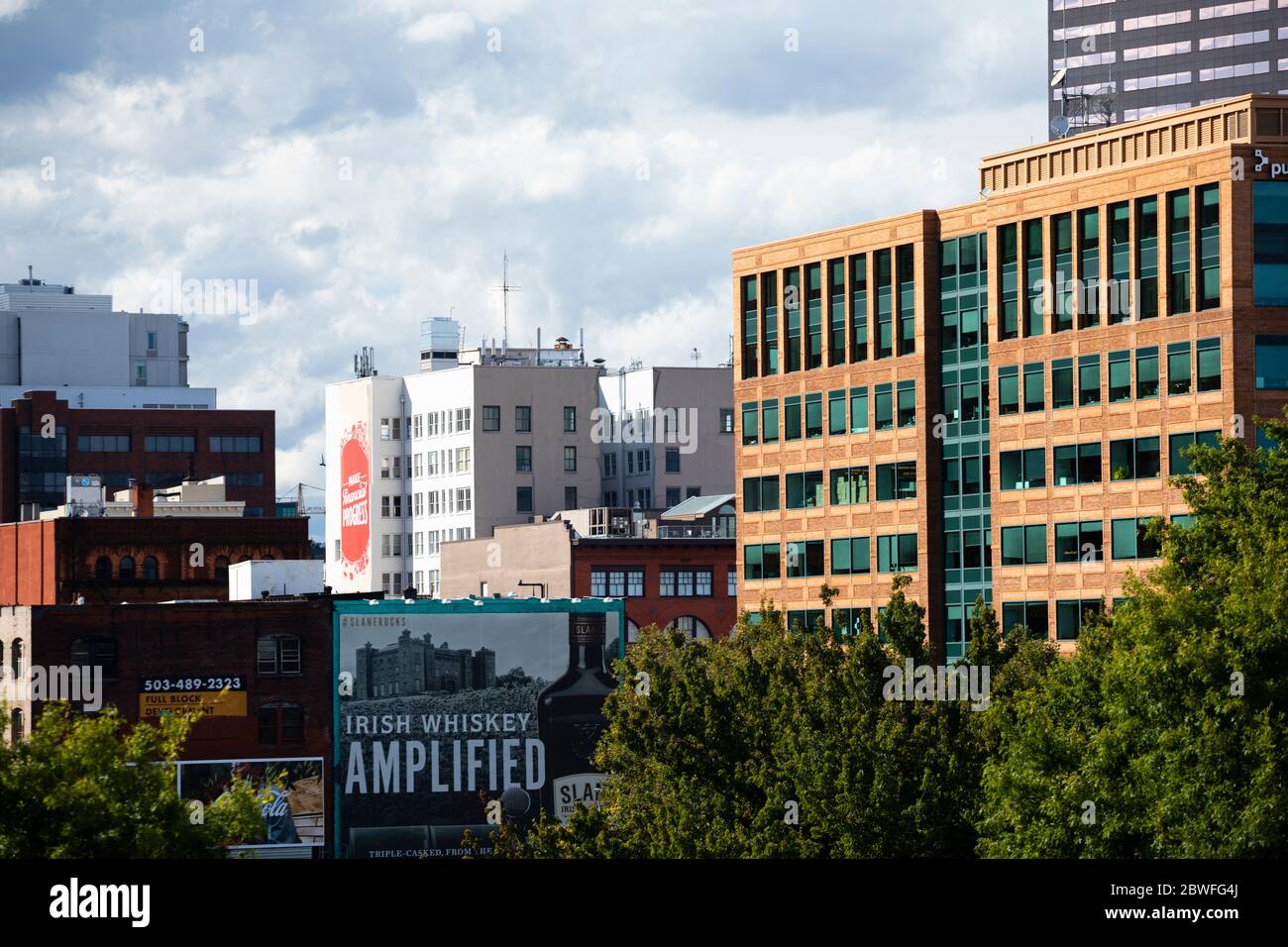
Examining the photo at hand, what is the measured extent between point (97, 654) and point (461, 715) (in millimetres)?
18766

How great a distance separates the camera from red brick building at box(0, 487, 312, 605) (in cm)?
12012

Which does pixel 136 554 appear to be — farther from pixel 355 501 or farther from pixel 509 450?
pixel 355 501

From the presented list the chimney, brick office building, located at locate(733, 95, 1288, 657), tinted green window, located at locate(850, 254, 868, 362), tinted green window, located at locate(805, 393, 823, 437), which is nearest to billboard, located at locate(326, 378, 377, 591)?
the chimney

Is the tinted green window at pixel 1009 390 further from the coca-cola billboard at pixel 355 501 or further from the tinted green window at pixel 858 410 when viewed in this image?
the coca-cola billboard at pixel 355 501

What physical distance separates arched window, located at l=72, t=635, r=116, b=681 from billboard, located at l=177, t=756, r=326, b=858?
5587mm

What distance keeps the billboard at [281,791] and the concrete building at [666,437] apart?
81550 mm

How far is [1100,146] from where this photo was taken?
87.9m

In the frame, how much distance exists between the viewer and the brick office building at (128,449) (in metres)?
192

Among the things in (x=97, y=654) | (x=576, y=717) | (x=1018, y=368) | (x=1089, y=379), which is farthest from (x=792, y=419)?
(x=97, y=654)

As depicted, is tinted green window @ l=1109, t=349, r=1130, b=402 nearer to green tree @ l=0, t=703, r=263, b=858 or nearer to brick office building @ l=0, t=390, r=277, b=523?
green tree @ l=0, t=703, r=263, b=858

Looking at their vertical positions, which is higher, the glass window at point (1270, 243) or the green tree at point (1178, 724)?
the glass window at point (1270, 243)

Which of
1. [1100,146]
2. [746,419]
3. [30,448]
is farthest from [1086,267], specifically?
[30,448]

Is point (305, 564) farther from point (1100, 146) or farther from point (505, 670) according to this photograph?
point (1100, 146)

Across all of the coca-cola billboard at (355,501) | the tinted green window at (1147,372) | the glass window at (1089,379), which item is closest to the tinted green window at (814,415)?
the glass window at (1089,379)
